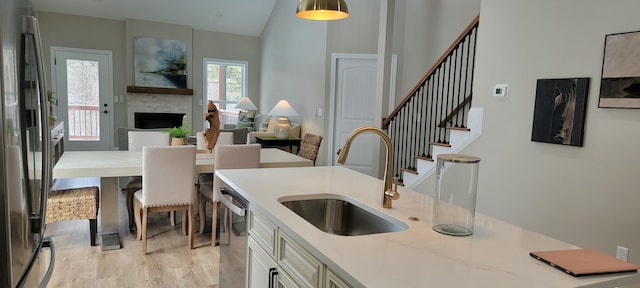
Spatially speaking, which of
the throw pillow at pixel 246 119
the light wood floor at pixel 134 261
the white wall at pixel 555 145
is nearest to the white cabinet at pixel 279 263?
the light wood floor at pixel 134 261

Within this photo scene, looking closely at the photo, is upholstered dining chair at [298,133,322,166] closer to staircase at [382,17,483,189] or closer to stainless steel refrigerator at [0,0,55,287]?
staircase at [382,17,483,189]

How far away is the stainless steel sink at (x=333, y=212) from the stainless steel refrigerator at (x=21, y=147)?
0.97m

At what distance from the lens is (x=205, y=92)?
31.0ft

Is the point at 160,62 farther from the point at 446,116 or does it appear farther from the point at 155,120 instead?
the point at 446,116

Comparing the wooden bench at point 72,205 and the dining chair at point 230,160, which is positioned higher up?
the dining chair at point 230,160

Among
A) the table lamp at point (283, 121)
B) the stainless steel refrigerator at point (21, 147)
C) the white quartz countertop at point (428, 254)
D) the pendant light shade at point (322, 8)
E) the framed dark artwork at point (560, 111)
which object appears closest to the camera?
the white quartz countertop at point (428, 254)

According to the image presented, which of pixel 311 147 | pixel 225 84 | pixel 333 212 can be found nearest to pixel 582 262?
pixel 333 212

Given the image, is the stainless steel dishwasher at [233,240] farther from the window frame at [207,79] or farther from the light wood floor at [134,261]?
the window frame at [207,79]

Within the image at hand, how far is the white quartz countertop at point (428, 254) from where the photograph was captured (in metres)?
1.08

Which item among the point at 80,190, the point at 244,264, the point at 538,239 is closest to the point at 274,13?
the point at 80,190

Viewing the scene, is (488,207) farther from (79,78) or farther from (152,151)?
(79,78)

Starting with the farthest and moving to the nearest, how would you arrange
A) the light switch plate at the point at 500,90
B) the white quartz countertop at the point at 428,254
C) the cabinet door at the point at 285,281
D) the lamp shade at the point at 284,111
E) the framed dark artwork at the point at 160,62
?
1. the framed dark artwork at the point at 160,62
2. the lamp shade at the point at 284,111
3. the light switch plate at the point at 500,90
4. the cabinet door at the point at 285,281
5. the white quartz countertop at the point at 428,254

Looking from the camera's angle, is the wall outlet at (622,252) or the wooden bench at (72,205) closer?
the wall outlet at (622,252)

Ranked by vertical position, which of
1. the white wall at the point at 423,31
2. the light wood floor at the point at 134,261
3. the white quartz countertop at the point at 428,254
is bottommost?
the light wood floor at the point at 134,261
